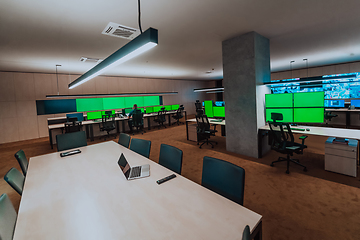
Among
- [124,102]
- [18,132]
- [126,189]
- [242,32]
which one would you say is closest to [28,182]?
[126,189]

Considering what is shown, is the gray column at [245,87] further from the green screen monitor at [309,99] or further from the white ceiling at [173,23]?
the green screen monitor at [309,99]

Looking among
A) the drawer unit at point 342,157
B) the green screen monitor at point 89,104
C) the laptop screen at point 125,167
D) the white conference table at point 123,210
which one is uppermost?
the green screen monitor at point 89,104

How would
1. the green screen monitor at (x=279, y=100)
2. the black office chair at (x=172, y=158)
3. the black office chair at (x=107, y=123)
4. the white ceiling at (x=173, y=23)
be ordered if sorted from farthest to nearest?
the black office chair at (x=107, y=123) → the green screen monitor at (x=279, y=100) → the white ceiling at (x=173, y=23) → the black office chair at (x=172, y=158)

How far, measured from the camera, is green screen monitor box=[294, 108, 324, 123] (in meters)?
3.94

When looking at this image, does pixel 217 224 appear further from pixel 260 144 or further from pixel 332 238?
pixel 260 144

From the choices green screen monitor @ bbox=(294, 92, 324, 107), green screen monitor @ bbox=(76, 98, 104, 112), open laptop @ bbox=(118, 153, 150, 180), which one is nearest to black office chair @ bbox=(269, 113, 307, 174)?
green screen monitor @ bbox=(294, 92, 324, 107)

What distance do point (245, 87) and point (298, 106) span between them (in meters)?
1.36

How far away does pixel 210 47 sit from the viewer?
5102 mm

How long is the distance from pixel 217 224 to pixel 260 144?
3.48 m

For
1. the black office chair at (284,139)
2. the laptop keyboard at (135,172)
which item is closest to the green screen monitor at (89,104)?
the laptop keyboard at (135,172)

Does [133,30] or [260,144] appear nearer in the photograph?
[133,30]

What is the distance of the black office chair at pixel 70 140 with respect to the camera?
10.9ft

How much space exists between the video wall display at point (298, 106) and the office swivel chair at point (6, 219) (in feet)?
16.0

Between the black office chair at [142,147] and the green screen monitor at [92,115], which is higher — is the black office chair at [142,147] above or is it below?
below
